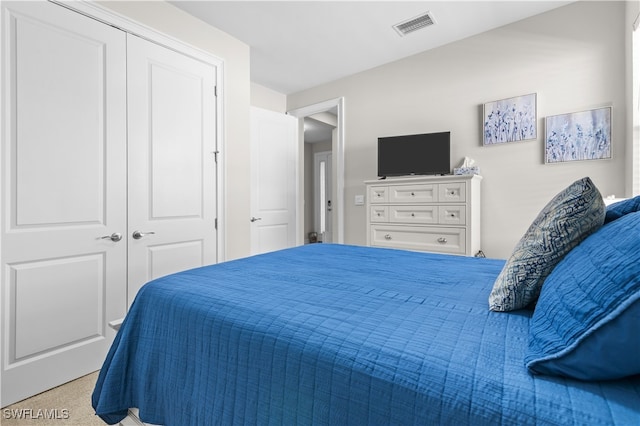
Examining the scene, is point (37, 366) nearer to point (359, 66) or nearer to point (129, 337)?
point (129, 337)

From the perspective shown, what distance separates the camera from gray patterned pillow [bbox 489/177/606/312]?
0.82 metres

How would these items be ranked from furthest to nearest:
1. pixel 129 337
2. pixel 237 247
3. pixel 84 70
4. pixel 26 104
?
pixel 237 247 → pixel 84 70 → pixel 26 104 → pixel 129 337

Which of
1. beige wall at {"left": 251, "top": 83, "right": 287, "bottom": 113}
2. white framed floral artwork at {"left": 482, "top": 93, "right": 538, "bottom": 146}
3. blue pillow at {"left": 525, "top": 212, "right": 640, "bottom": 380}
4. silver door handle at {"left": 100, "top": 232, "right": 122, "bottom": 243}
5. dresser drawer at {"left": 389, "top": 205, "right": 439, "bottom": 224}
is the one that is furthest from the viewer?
beige wall at {"left": 251, "top": 83, "right": 287, "bottom": 113}

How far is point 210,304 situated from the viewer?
1.01m

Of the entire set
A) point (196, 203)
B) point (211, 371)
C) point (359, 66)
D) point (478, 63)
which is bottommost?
point (211, 371)

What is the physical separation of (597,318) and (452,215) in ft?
7.69

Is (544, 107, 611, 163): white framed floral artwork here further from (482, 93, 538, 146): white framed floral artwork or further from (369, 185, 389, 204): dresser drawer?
(369, 185, 389, 204): dresser drawer

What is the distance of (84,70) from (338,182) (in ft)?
9.05

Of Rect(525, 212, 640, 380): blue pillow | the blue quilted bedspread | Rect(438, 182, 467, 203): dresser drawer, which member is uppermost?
Rect(438, 182, 467, 203): dresser drawer

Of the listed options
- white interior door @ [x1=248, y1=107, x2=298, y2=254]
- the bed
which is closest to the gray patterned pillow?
the bed

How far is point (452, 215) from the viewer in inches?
109

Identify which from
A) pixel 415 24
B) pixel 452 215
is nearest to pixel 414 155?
pixel 452 215

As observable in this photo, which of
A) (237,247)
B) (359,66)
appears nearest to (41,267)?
(237,247)

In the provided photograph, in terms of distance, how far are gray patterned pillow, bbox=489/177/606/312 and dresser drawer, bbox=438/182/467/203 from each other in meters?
1.87
